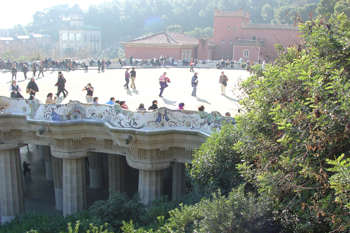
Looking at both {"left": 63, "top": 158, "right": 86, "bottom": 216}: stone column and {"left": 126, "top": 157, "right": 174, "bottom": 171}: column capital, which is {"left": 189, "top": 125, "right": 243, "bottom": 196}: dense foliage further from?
{"left": 63, "top": 158, "right": 86, "bottom": 216}: stone column

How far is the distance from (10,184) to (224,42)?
4587cm

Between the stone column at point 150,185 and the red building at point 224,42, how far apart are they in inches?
1468

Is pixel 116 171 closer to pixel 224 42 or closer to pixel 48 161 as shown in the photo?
pixel 48 161

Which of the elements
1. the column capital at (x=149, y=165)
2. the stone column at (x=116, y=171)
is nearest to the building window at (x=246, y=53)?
the stone column at (x=116, y=171)

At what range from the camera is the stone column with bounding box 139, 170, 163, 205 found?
15406 millimetres

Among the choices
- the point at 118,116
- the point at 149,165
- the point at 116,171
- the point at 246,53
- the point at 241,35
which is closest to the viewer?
the point at 118,116

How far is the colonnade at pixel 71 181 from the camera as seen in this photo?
15570mm

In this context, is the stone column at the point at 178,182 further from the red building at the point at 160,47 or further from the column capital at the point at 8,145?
the red building at the point at 160,47

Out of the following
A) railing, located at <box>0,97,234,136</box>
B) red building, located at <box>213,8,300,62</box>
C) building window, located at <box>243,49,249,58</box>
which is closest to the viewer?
railing, located at <box>0,97,234,136</box>

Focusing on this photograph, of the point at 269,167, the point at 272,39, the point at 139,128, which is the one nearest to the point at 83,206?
the point at 139,128

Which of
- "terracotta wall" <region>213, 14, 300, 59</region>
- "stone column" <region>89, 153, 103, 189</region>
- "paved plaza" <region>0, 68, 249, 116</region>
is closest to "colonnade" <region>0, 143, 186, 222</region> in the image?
"stone column" <region>89, 153, 103, 189</region>

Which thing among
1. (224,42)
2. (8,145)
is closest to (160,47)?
(224,42)

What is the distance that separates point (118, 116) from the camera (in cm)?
1435

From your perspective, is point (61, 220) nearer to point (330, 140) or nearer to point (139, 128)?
point (139, 128)
